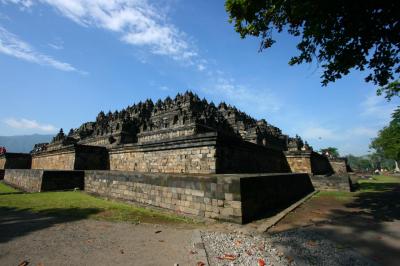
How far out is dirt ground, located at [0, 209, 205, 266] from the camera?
12.8ft

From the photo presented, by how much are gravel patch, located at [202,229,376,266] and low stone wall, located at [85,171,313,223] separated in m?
1.26

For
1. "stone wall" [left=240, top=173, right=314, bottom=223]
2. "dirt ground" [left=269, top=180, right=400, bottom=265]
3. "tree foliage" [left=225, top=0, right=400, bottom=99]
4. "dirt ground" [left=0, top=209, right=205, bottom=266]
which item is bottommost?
"dirt ground" [left=269, top=180, right=400, bottom=265]

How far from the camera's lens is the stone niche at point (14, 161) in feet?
84.7

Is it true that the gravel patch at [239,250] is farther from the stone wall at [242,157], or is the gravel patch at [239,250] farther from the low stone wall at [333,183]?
the low stone wall at [333,183]

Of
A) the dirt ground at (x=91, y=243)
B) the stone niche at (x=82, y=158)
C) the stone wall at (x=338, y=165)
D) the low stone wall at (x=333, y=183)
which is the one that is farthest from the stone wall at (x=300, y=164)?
the dirt ground at (x=91, y=243)

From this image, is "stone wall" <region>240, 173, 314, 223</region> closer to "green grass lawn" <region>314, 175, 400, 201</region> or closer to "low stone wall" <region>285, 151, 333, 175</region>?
"green grass lawn" <region>314, 175, 400, 201</region>

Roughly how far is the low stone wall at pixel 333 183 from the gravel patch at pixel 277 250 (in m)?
11.9

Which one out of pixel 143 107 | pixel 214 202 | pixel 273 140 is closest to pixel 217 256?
pixel 214 202

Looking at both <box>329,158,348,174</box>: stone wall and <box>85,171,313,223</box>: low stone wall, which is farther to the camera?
<box>329,158,348,174</box>: stone wall

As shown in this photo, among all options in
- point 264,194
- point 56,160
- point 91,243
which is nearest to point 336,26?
point 264,194

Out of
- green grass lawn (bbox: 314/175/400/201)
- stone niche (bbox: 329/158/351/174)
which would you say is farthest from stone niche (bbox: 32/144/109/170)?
stone niche (bbox: 329/158/351/174)

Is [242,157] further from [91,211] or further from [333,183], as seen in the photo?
[333,183]

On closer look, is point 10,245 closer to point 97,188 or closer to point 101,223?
point 101,223

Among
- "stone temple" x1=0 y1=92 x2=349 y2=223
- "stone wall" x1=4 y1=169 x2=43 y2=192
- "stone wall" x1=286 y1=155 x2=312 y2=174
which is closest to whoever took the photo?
"stone temple" x1=0 y1=92 x2=349 y2=223
